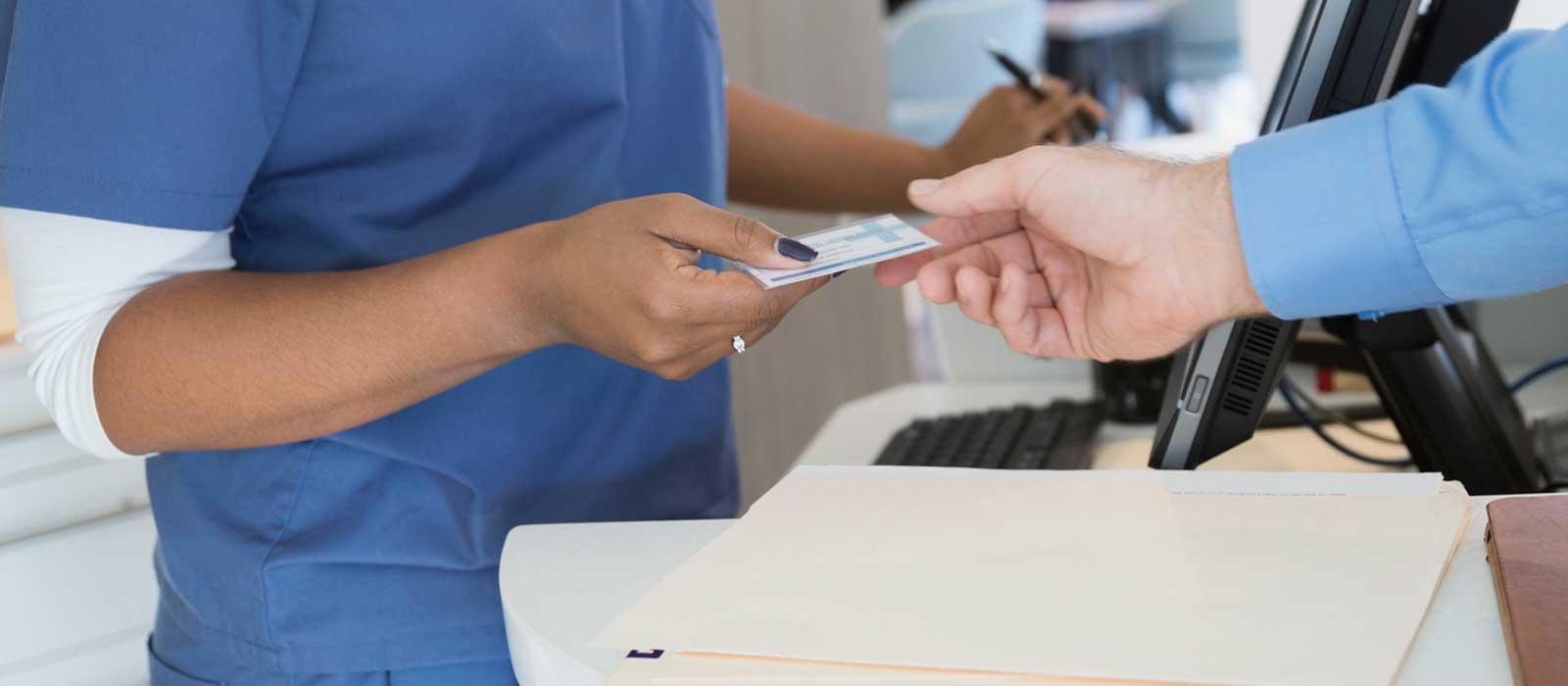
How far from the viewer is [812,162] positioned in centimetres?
138

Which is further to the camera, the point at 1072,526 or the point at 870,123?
the point at 870,123

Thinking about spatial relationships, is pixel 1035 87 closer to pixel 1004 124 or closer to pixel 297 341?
pixel 1004 124

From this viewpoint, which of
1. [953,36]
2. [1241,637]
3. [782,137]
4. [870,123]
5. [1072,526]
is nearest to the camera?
[1241,637]

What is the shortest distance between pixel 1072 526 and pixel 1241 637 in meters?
0.15

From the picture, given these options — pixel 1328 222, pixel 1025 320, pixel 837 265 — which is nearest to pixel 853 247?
pixel 837 265

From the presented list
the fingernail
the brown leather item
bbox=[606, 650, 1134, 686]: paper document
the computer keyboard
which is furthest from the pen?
bbox=[606, 650, 1134, 686]: paper document

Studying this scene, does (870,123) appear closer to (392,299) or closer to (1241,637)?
(392,299)

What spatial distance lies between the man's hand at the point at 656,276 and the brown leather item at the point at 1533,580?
0.37 meters

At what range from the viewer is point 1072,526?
70 cm

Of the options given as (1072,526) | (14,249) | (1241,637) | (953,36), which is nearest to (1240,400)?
(1072,526)

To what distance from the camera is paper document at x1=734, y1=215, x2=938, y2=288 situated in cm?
74

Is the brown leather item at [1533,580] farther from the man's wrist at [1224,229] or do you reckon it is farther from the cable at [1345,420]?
the cable at [1345,420]

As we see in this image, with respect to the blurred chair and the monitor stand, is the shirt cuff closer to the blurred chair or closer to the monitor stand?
the monitor stand

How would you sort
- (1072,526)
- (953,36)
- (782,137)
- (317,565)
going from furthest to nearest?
1. (953,36)
2. (782,137)
3. (317,565)
4. (1072,526)
